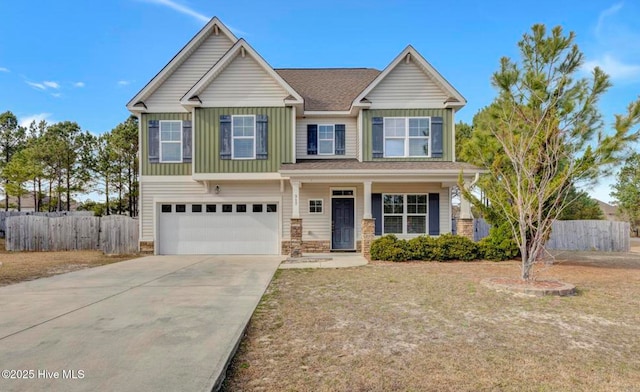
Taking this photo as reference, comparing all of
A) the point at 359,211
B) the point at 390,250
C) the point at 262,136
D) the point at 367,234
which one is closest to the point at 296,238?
the point at 367,234

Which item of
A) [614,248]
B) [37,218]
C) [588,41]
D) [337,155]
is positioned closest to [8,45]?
[37,218]

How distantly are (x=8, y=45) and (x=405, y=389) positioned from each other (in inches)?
829

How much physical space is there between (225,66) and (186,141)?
A: 10.7ft

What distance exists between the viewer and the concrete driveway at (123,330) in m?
3.37

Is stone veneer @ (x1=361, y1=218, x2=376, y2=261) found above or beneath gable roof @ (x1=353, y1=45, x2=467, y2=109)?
beneath

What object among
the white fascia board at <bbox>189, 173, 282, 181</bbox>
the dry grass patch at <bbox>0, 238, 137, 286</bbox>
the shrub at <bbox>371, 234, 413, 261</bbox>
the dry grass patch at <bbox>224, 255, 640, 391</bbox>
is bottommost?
the dry grass patch at <bbox>0, 238, 137, 286</bbox>

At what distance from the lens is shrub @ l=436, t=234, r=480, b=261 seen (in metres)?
12.1

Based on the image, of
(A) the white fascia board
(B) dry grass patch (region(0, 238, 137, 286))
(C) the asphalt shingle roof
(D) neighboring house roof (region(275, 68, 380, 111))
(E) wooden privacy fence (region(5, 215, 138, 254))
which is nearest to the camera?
(B) dry grass patch (region(0, 238, 137, 286))

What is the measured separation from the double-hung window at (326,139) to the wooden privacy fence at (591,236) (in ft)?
29.7

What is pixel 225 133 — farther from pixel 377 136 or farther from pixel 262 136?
pixel 377 136

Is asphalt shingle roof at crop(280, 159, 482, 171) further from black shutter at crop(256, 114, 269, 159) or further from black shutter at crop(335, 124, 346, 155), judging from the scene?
black shutter at crop(335, 124, 346, 155)

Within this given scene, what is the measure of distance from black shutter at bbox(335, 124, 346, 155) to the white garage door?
3.48m

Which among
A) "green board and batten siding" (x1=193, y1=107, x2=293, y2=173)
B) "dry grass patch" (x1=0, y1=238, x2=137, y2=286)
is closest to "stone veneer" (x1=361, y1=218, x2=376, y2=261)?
"green board and batten siding" (x1=193, y1=107, x2=293, y2=173)

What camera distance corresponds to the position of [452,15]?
Result: 1356 cm
